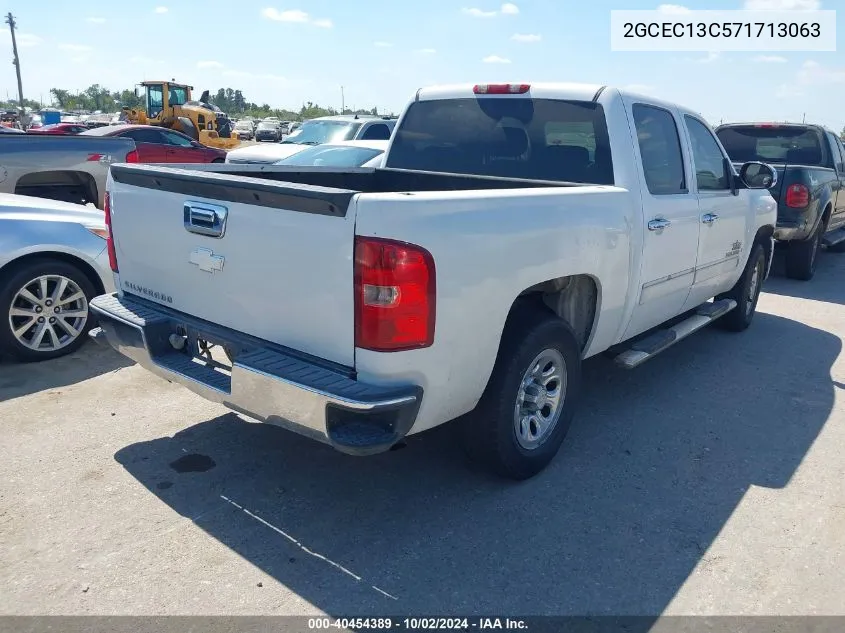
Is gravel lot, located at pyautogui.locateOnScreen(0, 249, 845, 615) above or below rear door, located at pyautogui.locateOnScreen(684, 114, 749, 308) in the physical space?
below

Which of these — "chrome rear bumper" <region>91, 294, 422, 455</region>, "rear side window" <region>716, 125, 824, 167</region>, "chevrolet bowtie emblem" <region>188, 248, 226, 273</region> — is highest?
"rear side window" <region>716, 125, 824, 167</region>

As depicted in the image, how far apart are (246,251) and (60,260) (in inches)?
111

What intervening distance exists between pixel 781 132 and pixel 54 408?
31.6 feet

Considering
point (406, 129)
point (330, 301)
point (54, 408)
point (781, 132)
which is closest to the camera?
point (330, 301)

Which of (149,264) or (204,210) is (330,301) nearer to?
(204,210)

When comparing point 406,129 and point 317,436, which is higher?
point 406,129

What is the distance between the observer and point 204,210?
10.2 ft

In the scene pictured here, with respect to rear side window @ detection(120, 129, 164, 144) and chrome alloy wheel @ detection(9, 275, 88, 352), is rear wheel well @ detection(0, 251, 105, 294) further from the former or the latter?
rear side window @ detection(120, 129, 164, 144)

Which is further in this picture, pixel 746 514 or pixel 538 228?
pixel 746 514

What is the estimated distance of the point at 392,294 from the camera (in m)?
2.64

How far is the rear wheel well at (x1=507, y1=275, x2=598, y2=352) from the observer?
3.47 metres

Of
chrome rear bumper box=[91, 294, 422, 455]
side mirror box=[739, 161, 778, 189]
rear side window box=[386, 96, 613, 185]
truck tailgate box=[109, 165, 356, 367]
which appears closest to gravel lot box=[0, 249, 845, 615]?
chrome rear bumper box=[91, 294, 422, 455]

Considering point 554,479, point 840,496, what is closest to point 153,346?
point 554,479

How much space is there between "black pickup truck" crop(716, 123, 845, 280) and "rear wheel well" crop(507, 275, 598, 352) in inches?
233
